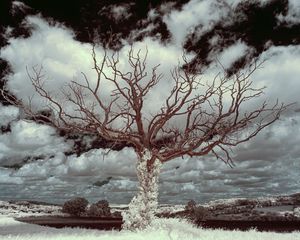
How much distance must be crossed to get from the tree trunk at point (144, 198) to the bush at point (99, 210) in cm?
2704

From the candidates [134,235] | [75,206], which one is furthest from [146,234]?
[75,206]

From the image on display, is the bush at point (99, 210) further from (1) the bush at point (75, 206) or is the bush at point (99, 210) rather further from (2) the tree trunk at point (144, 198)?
(2) the tree trunk at point (144, 198)

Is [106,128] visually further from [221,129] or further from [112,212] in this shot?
[112,212]

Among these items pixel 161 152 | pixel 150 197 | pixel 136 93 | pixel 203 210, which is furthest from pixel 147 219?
pixel 203 210

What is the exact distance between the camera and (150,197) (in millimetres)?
28031

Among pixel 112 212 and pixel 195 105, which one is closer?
pixel 195 105

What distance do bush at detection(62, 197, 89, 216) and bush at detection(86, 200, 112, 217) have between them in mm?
1504

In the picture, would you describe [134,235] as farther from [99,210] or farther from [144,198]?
[99,210]

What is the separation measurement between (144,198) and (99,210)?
1127 inches

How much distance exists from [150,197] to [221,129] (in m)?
8.04

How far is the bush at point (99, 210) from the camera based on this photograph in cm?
5415

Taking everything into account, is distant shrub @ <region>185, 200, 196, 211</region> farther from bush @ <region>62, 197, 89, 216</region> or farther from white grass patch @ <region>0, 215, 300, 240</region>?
white grass patch @ <region>0, 215, 300, 240</region>

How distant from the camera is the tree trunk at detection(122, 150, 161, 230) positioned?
27672 millimetres

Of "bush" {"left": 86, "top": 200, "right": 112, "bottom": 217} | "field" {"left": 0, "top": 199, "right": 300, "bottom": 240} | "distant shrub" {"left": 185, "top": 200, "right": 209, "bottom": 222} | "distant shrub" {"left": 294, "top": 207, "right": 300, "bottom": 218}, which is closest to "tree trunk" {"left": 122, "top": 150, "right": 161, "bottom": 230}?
"field" {"left": 0, "top": 199, "right": 300, "bottom": 240}
